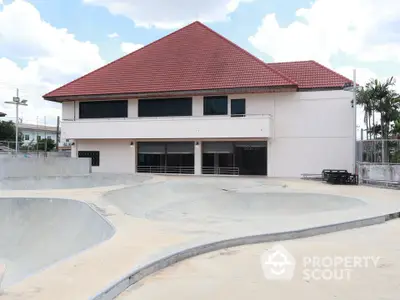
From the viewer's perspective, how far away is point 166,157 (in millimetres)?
29938

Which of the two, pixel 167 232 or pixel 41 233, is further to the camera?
pixel 41 233

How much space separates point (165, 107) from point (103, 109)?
16.7 feet

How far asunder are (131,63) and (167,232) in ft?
83.6

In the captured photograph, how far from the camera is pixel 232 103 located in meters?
28.1

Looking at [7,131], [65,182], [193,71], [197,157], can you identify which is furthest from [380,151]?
[7,131]

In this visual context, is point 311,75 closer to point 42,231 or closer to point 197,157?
point 197,157

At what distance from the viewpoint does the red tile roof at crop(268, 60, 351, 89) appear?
27172 millimetres

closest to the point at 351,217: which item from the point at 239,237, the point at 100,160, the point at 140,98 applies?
the point at 239,237

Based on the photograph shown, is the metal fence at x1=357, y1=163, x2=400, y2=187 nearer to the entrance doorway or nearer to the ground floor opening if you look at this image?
the entrance doorway

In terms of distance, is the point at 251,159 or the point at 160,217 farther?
the point at 251,159

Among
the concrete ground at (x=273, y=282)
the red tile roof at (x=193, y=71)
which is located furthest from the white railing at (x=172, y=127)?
the concrete ground at (x=273, y=282)

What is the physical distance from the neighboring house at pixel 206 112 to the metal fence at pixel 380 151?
2.65m

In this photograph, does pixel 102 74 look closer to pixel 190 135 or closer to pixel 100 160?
pixel 100 160
